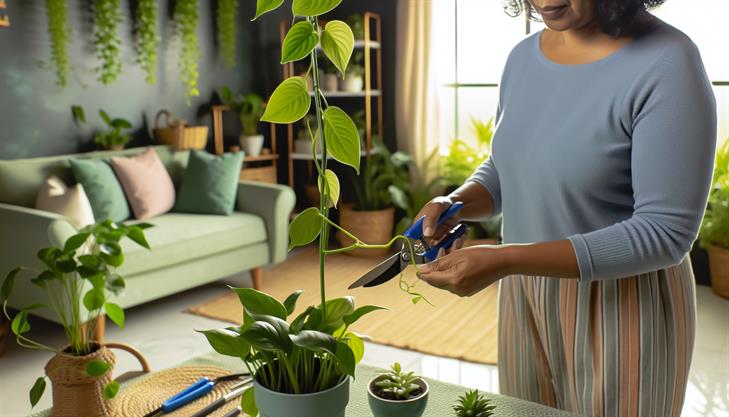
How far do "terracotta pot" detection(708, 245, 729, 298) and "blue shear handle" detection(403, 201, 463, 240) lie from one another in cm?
307

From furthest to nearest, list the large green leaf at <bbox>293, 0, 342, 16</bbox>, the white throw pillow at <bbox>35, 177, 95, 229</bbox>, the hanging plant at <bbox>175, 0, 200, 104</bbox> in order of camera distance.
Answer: the hanging plant at <bbox>175, 0, 200, 104</bbox>, the white throw pillow at <bbox>35, 177, 95, 229</bbox>, the large green leaf at <bbox>293, 0, 342, 16</bbox>

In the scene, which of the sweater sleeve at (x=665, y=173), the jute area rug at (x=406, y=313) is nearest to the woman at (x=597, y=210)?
the sweater sleeve at (x=665, y=173)

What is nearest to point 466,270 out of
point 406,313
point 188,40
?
point 406,313

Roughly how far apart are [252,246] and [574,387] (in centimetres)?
301

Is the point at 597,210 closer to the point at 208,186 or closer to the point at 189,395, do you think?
the point at 189,395

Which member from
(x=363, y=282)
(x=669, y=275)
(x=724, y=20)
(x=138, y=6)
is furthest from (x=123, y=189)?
(x=724, y=20)

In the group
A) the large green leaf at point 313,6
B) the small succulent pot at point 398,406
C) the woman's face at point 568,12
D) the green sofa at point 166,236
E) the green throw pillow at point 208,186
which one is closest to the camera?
the large green leaf at point 313,6

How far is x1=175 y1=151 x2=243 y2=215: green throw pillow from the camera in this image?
13.4ft

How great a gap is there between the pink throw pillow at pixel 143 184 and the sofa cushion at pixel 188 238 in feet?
0.23

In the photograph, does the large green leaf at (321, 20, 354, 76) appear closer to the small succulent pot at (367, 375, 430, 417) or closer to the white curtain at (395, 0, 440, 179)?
the small succulent pot at (367, 375, 430, 417)

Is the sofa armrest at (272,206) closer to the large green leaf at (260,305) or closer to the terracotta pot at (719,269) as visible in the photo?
the terracotta pot at (719,269)

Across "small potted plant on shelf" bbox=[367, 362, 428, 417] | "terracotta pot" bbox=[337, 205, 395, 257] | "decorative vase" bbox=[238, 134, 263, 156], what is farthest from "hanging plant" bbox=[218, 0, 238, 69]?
"small potted plant on shelf" bbox=[367, 362, 428, 417]

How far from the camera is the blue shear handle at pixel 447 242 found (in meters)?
1.18

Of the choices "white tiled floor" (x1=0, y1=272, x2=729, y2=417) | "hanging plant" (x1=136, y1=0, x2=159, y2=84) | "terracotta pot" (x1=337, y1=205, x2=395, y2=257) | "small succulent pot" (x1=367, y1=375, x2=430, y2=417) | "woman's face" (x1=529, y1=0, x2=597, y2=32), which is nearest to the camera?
"small succulent pot" (x1=367, y1=375, x2=430, y2=417)
